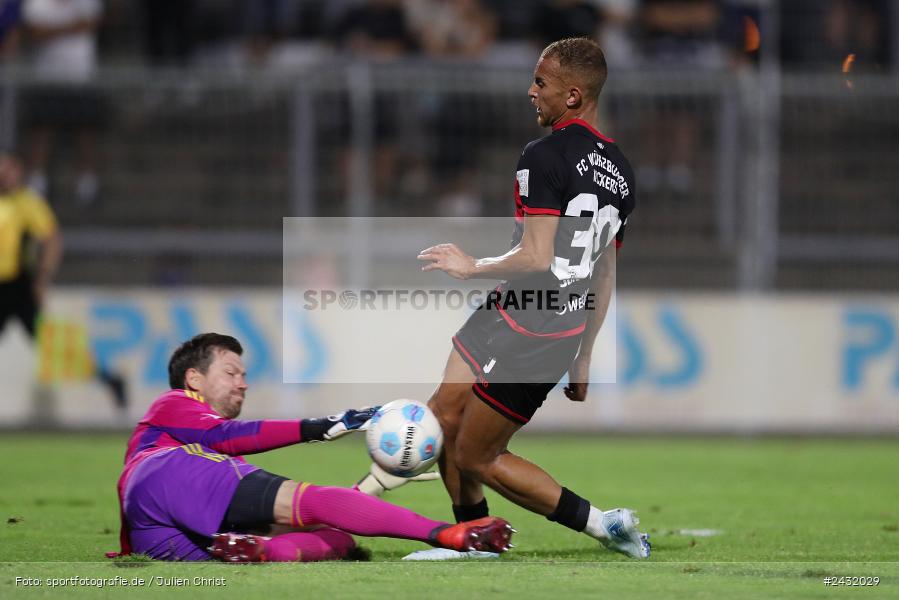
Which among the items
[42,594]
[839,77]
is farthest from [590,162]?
[839,77]

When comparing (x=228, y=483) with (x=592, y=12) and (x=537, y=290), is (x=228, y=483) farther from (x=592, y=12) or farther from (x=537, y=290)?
(x=592, y=12)

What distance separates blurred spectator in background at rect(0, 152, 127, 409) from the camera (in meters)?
12.9

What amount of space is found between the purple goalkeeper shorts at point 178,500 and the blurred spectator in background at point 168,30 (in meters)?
11.7

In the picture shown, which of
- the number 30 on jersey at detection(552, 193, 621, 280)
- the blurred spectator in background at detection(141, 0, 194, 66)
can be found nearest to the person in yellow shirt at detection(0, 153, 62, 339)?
the blurred spectator in background at detection(141, 0, 194, 66)

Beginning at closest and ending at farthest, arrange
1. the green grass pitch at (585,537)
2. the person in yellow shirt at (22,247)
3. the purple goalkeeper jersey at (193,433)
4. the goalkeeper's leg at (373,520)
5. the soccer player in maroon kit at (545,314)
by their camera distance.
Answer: the green grass pitch at (585,537), the goalkeeper's leg at (373,520), the purple goalkeeper jersey at (193,433), the soccer player in maroon kit at (545,314), the person in yellow shirt at (22,247)

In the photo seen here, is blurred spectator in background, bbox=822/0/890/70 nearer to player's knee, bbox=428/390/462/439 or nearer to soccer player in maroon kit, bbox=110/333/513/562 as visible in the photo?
player's knee, bbox=428/390/462/439

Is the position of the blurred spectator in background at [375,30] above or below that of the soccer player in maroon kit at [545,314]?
above

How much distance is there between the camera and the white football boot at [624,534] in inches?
243

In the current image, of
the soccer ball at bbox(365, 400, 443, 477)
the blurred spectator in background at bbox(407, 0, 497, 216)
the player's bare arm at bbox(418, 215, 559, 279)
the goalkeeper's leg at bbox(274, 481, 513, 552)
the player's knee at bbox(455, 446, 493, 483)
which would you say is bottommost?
the goalkeeper's leg at bbox(274, 481, 513, 552)

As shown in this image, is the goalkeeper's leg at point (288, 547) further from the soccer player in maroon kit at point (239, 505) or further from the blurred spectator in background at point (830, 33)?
the blurred spectator in background at point (830, 33)

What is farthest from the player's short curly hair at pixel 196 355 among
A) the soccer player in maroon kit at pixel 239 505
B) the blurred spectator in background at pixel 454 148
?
the blurred spectator in background at pixel 454 148

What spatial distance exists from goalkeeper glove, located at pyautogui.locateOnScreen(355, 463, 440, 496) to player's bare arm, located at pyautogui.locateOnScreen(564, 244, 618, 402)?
0.85 m

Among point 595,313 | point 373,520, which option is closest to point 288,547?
point 373,520

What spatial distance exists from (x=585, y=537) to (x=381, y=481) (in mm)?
1556
